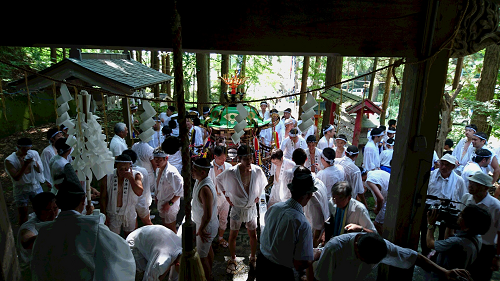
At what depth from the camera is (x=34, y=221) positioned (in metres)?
3.37

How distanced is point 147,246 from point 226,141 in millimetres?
4412

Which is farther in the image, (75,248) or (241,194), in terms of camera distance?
(241,194)

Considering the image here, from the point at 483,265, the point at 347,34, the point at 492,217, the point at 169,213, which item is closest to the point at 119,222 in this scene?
the point at 169,213

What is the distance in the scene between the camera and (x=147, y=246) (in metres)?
3.64

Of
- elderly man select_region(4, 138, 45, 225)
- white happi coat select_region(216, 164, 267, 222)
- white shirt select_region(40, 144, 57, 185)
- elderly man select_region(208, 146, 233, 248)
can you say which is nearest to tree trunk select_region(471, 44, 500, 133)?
white happi coat select_region(216, 164, 267, 222)

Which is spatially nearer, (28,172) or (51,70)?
(28,172)

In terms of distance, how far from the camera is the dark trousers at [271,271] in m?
3.25

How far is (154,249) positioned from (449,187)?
4940mm

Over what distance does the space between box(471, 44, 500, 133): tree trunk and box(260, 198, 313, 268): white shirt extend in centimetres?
940

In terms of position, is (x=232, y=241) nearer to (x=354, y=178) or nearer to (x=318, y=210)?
(x=318, y=210)

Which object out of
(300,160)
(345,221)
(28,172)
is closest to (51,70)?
(28,172)

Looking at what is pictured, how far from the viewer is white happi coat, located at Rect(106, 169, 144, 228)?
4.71m

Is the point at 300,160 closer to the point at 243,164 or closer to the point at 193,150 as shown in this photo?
the point at 243,164

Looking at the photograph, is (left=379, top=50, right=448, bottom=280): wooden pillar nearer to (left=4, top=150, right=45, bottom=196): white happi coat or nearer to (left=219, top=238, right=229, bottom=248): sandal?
(left=219, top=238, right=229, bottom=248): sandal
